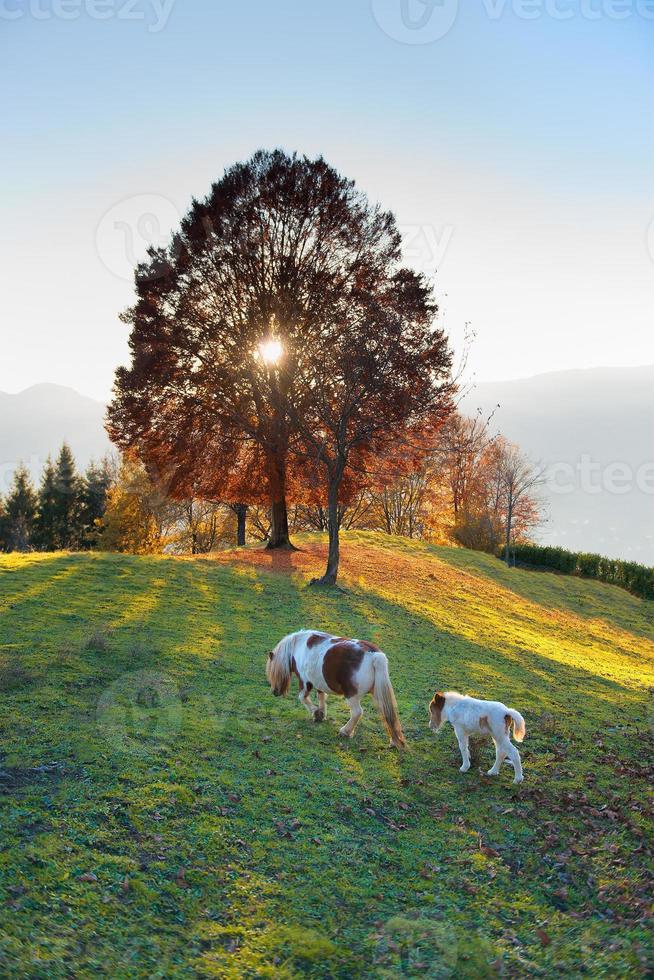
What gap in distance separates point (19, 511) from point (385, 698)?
5911 cm

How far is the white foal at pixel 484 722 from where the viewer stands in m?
9.66

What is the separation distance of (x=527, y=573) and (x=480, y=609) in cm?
1392

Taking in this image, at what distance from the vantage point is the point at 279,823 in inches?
312

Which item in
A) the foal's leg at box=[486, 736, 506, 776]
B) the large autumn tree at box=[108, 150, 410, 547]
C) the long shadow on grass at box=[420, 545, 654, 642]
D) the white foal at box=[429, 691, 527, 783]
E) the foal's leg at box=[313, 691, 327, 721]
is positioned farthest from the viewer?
the long shadow on grass at box=[420, 545, 654, 642]

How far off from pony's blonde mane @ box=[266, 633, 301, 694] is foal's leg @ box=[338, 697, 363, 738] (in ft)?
4.38

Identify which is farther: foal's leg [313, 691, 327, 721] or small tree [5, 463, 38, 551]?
small tree [5, 463, 38, 551]

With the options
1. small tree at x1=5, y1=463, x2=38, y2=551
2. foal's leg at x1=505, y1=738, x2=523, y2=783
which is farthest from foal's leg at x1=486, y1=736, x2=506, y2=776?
small tree at x1=5, y1=463, x2=38, y2=551

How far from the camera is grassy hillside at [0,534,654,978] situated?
5.95 metres

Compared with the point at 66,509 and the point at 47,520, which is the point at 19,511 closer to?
the point at 47,520

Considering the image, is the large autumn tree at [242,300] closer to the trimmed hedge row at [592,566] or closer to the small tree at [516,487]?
the small tree at [516,487]

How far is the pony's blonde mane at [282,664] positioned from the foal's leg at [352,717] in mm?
1336

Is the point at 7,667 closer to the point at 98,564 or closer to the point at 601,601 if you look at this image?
the point at 98,564

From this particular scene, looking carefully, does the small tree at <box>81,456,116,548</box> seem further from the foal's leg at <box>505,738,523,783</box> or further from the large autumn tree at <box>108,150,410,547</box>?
the foal's leg at <box>505,738,523,783</box>

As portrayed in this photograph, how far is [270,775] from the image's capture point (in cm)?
910
